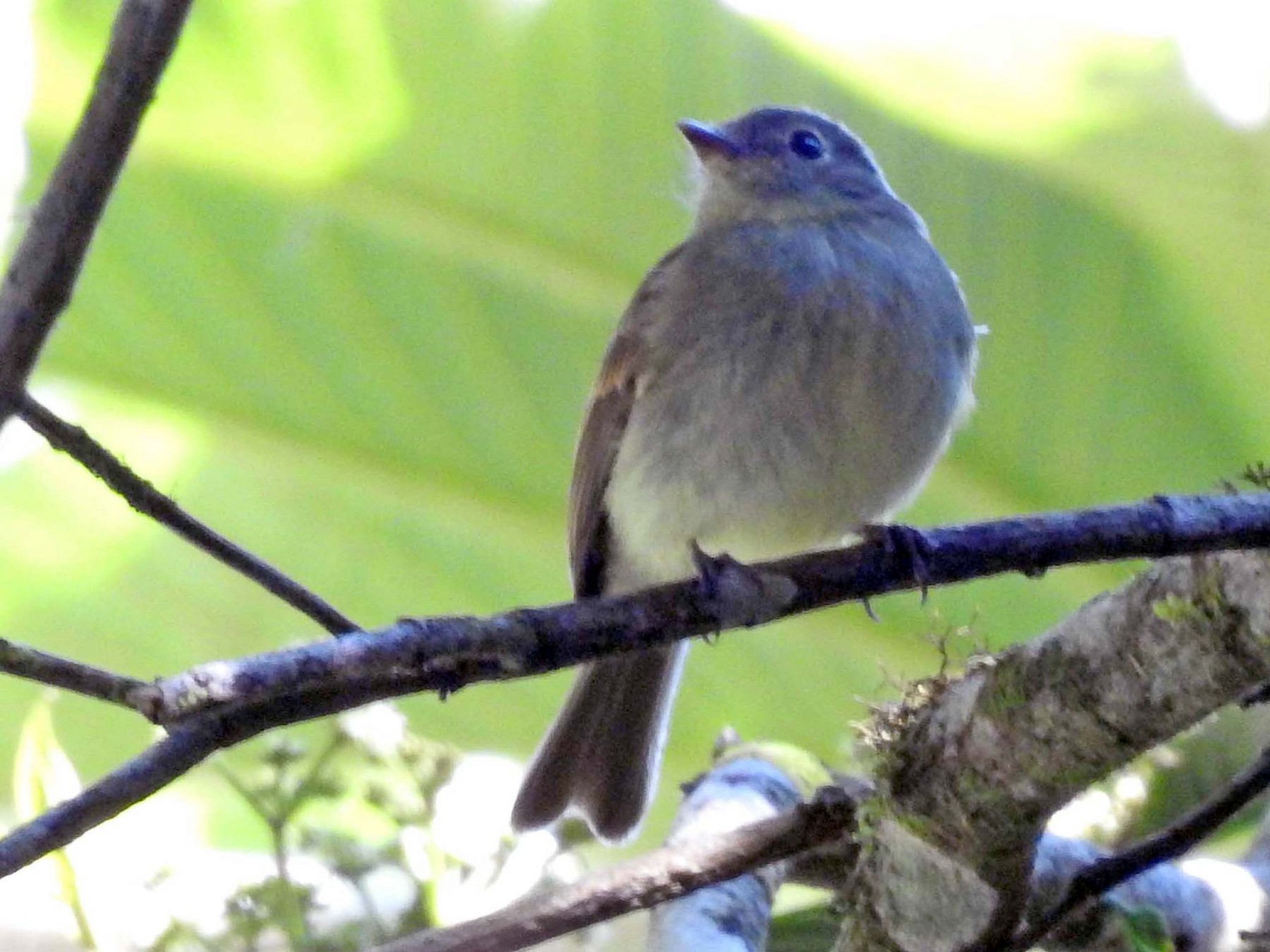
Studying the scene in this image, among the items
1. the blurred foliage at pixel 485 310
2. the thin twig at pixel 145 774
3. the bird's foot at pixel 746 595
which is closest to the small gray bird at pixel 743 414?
the blurred foliage at pixel 485 310

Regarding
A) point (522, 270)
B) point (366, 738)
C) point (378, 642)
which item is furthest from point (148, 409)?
point (378, 642)

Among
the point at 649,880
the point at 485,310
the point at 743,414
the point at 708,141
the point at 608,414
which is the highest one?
the point at 485,310

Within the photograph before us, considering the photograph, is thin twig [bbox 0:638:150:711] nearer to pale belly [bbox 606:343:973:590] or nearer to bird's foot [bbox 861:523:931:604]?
bird's foot [bbox 861:523:931:604]

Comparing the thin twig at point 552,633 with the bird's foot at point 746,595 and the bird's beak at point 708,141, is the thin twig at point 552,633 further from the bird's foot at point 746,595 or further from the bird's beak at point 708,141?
the bird's beak at point 708,141

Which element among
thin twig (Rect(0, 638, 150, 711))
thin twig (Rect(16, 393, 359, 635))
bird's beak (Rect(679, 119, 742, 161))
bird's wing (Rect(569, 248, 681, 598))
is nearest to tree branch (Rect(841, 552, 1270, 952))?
thin twig (Rect(16, 393, 359, 635))

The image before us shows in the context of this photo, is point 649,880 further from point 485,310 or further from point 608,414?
point 485,310

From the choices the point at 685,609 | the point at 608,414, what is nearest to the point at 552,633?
the point at 685,609
